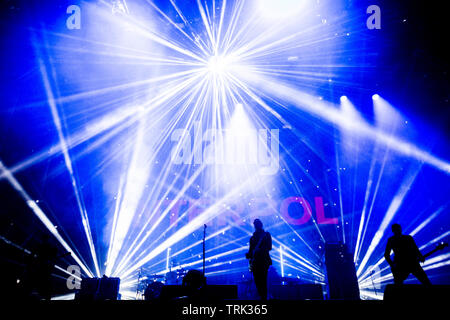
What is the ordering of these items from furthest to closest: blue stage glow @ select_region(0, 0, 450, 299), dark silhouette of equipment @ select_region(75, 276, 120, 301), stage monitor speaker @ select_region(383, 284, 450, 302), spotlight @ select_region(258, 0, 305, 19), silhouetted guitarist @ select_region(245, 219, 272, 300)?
1. blue stage glow @ select_region(0, 0, 450, 299)
2. spotlight @ select_region(258, 0, 305, 19)
3. dark silhouette of equipment @ select_region(75, 276, 120, 301)
4. silhouetted guitarist @ select_region(245, 219, 272, 300)
5. stage monitor speaker @ select_region(383, 284, 450, 302)

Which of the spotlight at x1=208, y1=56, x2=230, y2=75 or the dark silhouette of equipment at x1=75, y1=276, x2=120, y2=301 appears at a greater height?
the spotlight at x1=208, y1=56, x2=230, y2=75

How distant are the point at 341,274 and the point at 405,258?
213 cm

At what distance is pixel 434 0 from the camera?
23.1 ft

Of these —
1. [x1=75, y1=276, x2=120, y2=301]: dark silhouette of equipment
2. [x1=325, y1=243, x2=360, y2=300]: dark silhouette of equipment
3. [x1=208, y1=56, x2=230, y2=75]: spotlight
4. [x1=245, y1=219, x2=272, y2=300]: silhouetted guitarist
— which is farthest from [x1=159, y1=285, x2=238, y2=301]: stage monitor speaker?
[x1=208, y1=56, x2=230, y2=75]: spotlight

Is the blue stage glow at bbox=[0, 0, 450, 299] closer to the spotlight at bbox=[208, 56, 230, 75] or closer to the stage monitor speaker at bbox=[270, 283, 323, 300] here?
the spotlight at bbox=[208, 56, 230, 75]

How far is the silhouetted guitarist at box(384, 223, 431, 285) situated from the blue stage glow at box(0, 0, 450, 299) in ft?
19.8

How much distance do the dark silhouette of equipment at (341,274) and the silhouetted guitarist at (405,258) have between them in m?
1.79

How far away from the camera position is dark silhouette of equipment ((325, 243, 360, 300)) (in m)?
6.04

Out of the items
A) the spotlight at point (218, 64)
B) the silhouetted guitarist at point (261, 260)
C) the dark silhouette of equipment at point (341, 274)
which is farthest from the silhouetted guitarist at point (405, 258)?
the spotlight at point (218, 64)

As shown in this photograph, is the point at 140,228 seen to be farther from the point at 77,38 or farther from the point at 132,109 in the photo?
the point at 77,38

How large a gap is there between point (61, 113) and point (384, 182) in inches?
556

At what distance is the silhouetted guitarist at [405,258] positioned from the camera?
434 cm
